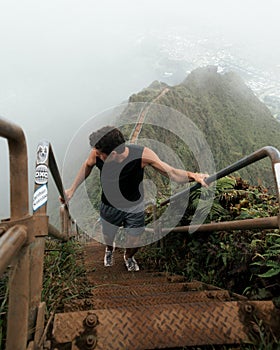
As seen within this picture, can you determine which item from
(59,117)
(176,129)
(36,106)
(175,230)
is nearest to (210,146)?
(176,129)

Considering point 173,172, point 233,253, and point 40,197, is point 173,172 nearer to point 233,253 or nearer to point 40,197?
point 233,253

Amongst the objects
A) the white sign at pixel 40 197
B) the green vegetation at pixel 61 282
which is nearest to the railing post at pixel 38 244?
the white sign at pixel 40 197

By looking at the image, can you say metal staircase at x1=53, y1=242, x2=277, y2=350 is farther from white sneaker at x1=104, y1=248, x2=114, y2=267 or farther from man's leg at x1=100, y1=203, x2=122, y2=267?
white sneaker at x1=104, y1=248, x2=114, y2=267

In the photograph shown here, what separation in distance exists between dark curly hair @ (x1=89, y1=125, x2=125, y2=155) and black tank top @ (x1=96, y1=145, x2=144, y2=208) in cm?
16

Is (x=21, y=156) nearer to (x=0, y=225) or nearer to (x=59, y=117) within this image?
Answer: (x=0, y=225)

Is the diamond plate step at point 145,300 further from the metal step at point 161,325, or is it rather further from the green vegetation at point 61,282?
the metal step at point 161,325

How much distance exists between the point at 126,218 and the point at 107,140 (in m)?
1.05

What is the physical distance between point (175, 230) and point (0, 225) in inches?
119

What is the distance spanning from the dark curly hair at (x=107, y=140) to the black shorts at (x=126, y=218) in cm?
Answer: 81

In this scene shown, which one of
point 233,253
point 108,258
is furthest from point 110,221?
point 233,253

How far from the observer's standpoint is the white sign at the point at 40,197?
161cm

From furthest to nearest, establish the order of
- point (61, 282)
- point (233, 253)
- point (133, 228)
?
point (133, 228) < point (233, 253) < point (61, 282)

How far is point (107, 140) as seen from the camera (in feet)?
10.9

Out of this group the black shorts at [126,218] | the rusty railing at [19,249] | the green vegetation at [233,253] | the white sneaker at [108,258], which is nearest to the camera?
the rusty railing at [19,249]
